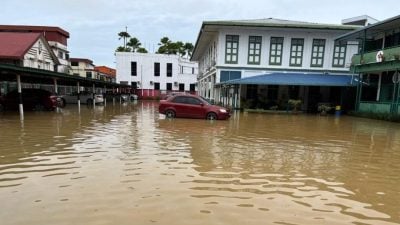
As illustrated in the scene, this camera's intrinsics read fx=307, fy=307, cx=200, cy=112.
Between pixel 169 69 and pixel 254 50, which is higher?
pixel 254 50

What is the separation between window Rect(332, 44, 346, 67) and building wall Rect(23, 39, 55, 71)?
29.4 meters

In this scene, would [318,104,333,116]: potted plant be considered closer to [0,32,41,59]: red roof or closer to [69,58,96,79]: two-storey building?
[0,32,41,59]: red roof

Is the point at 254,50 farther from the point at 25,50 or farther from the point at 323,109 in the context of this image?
the point at 25,50

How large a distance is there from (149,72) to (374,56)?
38.5 m

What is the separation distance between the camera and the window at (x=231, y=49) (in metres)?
28.3

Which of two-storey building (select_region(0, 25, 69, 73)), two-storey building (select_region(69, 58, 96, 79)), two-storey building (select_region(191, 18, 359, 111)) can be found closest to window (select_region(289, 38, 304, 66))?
two-storey building (select_region(191, 18, 359, 111))

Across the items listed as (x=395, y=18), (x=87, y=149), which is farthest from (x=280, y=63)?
(x=87, y=149)

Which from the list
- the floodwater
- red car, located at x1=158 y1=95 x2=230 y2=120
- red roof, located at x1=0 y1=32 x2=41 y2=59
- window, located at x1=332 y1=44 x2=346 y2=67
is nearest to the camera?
the floodwater

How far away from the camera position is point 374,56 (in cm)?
2192

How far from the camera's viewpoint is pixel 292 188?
5.73m

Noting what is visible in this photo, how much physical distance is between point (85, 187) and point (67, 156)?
2725mm

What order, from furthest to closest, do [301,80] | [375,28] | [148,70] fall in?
[148,70] → [301,80] → [375,28]

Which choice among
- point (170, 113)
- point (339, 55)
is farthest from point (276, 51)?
point (170, 113)

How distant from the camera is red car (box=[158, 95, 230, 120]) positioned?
17359mm
